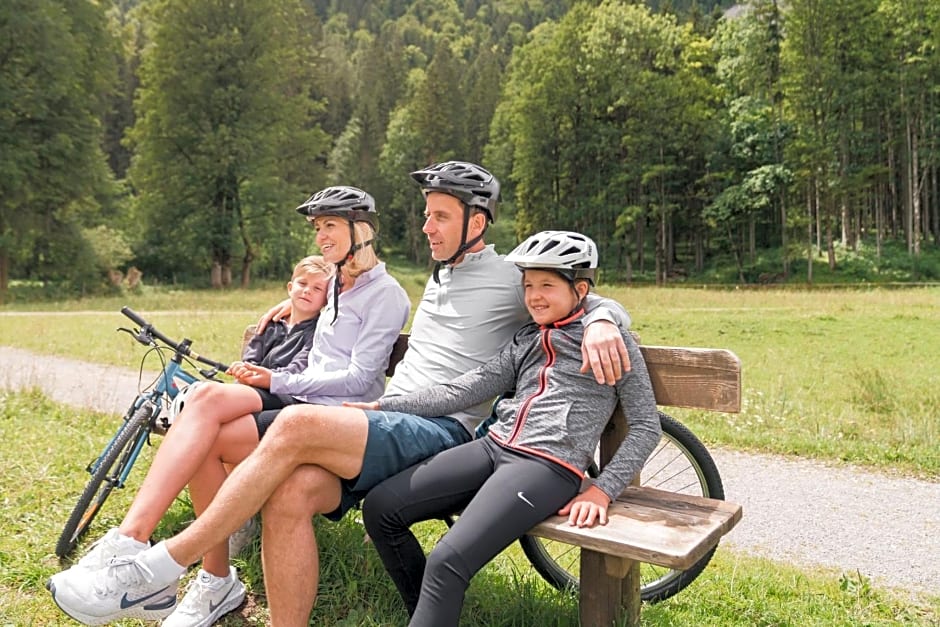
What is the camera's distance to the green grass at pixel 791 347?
6773mm

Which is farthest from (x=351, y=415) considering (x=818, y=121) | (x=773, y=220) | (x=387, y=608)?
(x=773, y=220)

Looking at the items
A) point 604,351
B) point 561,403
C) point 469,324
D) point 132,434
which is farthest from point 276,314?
point 604,351

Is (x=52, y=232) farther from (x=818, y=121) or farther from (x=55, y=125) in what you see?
(x=818, y=121)

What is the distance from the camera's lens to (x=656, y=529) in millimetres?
2566


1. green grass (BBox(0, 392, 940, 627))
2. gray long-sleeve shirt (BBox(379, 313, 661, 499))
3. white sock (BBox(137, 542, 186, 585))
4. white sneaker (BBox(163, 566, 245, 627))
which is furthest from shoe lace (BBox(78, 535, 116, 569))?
gray long-sleeve shirt (BBox(379, 313, 661, 499))

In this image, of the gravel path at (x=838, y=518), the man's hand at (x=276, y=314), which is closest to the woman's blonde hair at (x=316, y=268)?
the man's hand at (x=276, y=314)

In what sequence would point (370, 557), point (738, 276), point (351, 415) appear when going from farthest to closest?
1. point (738, 276)
2. point (370, 557)
3. point (351, 415)

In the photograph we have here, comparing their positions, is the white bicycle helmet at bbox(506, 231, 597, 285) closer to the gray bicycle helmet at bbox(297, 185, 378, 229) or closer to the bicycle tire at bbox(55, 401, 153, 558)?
the gray bicycle helmet at bbox(297, 185, 378, 229)

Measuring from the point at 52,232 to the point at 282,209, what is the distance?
9095mm

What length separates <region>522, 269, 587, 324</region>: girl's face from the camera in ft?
10.00

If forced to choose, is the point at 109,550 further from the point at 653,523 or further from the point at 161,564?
the point at 653,523

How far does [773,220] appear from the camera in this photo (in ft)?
145

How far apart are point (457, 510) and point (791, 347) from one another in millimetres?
12101

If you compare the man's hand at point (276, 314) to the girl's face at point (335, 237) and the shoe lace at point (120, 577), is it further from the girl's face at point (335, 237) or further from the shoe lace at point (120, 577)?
the shoe lace at point (120, 577)
